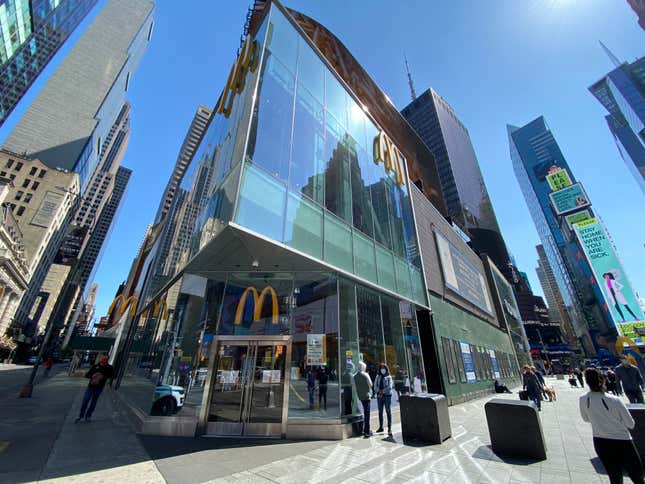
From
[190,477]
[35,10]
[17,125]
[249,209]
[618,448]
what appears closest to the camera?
[618,448]

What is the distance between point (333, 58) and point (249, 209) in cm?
1989

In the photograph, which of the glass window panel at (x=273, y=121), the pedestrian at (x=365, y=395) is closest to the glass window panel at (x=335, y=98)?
the glass window panel at (x=273, y=121)

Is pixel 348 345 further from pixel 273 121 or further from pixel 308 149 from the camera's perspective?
pixel 273 121

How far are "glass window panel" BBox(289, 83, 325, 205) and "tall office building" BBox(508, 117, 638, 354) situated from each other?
386 ft

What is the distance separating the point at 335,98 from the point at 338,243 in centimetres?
808

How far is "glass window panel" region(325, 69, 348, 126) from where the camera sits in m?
13.1

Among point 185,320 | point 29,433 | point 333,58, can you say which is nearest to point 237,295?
point 185,320

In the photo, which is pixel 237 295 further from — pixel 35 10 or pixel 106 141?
pixel 106 141

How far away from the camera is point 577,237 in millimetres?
92688

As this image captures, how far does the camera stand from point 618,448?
3.55 metres

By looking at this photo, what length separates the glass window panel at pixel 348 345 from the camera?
8.73 meters

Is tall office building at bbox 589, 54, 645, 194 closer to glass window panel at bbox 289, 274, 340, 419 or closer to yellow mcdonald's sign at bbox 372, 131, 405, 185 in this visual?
yellow mcdonald's sign at bbox 372, 131, 405, 185

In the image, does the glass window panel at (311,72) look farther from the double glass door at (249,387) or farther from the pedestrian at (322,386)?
the pedestrian at (322,386)

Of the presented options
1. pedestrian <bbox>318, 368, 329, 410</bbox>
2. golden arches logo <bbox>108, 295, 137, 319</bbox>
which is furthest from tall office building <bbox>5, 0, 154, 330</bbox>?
pedestrian <bbox>318, 368, 329, 410</bbox>
